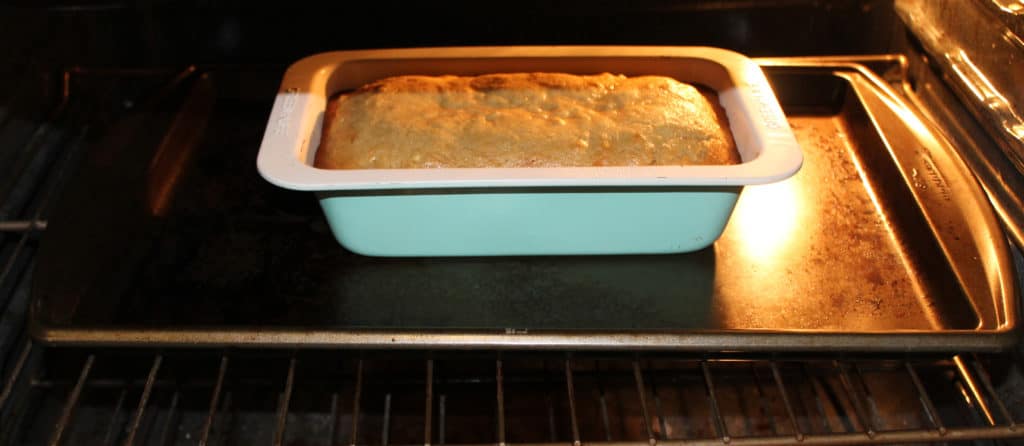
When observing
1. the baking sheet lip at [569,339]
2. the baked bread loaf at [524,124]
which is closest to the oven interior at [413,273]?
the baking sheet lip at [569,339]

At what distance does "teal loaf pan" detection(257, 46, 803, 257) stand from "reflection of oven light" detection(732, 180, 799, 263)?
0.10m

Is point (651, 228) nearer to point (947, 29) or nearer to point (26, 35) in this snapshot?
point (947, 29)

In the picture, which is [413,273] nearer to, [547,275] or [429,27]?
[547,275]

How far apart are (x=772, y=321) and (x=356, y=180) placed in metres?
0.62

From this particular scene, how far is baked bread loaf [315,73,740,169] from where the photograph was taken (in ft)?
3.32

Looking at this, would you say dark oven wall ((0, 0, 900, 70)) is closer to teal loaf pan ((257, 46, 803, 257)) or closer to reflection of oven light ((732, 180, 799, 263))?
teal loaf pan ((257, 46, 803, 257))

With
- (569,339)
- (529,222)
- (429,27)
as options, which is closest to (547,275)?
(529,222)

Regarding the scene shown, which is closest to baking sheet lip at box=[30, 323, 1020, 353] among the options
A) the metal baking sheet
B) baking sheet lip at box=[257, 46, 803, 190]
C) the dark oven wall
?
the metal baking sheet

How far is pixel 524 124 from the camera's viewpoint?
1055 millimetres

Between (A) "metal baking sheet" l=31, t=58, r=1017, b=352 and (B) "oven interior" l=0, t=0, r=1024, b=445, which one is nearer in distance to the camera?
(A) "metal baking sheet" l=31, t=58, r=1017, b=352

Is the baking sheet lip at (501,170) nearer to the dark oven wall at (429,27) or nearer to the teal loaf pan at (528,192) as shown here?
the teal loaf pan at (528,192)

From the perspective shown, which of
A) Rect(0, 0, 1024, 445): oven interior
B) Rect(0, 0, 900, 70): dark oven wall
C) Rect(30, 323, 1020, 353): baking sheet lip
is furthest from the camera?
Rect(0, 0, 900, 70): dark oven wall

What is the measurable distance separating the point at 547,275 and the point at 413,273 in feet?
0.69

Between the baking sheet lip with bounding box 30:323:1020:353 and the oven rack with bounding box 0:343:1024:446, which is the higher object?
the baking sheet lip with bounding box 30:323:1020:353
